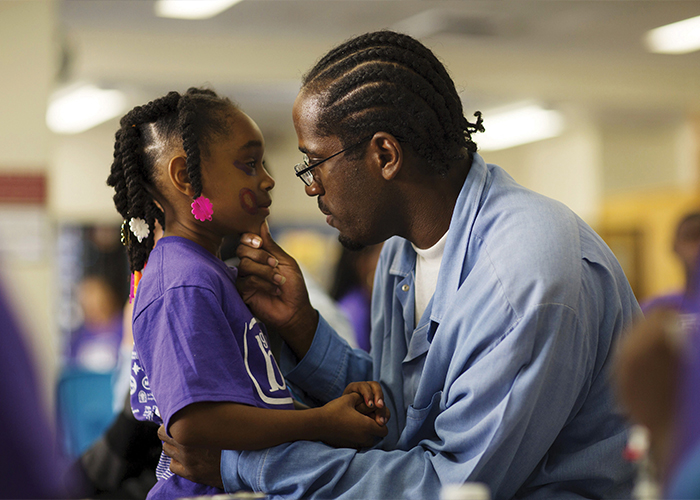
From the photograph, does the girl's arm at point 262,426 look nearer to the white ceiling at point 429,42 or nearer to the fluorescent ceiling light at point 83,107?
the white ceiling at point 429,42

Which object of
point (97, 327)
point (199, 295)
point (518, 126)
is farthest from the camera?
point (518, 126)

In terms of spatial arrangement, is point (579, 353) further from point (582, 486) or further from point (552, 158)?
point (552, 158)

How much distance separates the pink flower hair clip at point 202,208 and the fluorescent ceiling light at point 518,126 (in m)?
6.54

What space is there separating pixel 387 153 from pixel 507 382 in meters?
0.62

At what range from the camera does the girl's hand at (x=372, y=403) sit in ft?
4.85

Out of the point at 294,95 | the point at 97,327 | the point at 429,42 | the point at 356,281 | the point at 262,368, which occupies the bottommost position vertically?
the point at 97,327

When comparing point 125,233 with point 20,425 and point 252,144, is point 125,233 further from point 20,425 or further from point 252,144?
point 20,425

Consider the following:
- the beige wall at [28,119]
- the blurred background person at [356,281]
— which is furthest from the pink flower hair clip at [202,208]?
the beige wall at [28,119]

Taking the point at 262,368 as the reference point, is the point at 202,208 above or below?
above

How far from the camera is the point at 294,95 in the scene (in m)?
7.00

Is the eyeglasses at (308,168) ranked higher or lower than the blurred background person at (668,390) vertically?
higher

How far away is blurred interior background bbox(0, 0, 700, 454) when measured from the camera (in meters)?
4.42

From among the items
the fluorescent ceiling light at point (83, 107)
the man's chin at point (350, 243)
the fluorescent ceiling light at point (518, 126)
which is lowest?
the man's chin at point (350, 243)

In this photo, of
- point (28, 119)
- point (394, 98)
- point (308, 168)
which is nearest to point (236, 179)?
point (308, 168)
